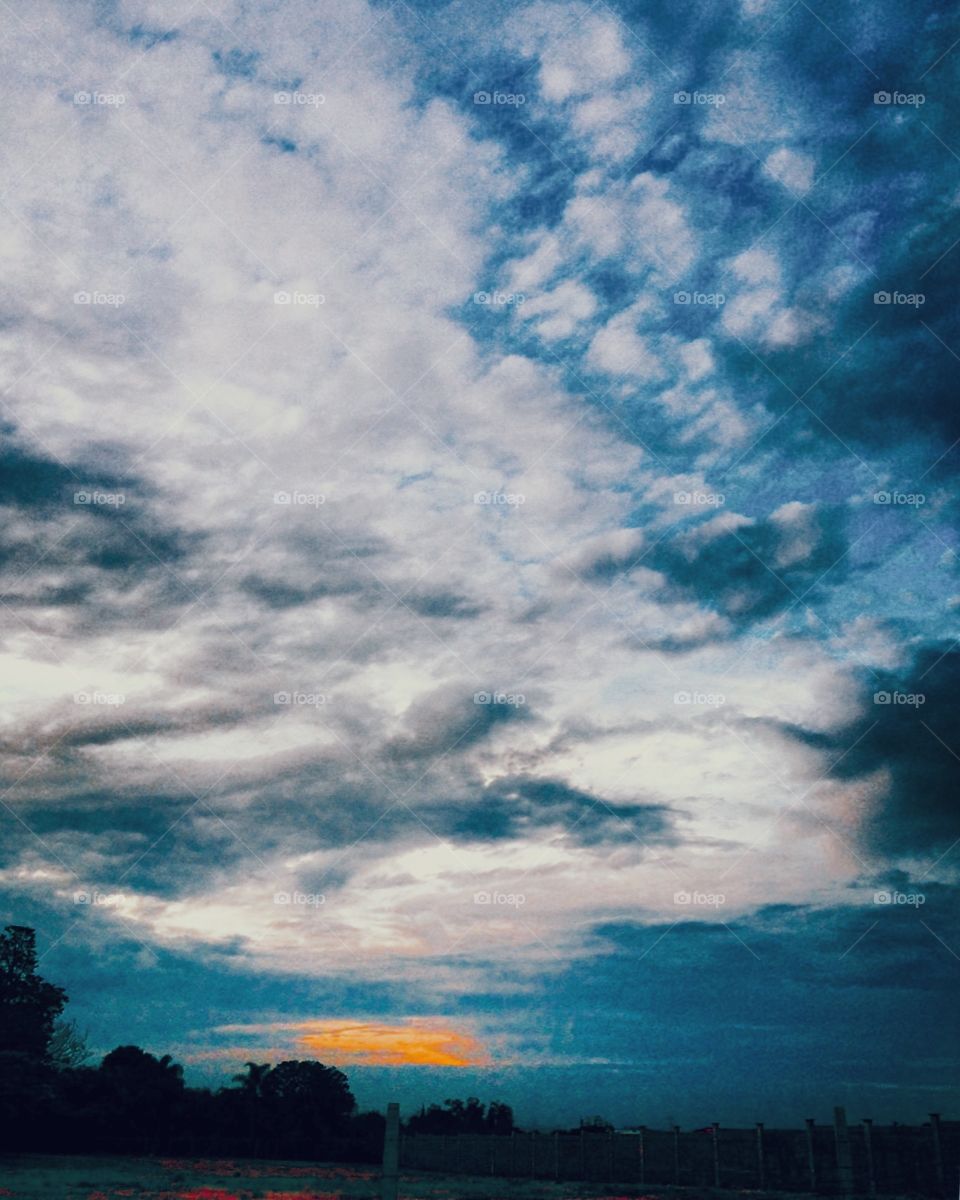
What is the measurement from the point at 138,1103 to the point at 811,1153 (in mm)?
60210

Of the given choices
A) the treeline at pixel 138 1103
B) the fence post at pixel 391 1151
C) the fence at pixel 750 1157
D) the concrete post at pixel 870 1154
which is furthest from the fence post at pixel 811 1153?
the treeline at pixel 138 1103

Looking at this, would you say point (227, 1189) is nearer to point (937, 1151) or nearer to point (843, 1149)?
point (937, 1151)

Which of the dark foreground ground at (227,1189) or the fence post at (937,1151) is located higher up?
the fence post at (937,1151)

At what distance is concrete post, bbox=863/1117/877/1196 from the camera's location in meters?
37.8

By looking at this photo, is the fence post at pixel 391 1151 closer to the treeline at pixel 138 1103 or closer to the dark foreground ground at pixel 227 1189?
the dark foreground ground at pixel 227 1189

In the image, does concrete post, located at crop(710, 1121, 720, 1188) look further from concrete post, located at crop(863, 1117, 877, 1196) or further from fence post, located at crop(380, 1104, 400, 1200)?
fence post, located at crop(380, 1104, 400, 1200)

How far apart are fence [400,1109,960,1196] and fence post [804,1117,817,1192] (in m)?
0.04

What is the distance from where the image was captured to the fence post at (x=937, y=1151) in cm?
3650

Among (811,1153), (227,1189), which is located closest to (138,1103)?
(227,1189)

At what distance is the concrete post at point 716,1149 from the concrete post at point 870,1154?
10268mm

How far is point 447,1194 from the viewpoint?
40.9 metres

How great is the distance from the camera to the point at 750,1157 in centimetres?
4522

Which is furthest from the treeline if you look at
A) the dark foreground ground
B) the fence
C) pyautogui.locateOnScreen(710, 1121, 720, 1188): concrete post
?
pyautogui.locateOnScreen(710, 1121, 720, 1188): concrete post

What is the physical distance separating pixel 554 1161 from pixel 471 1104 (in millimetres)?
90985
